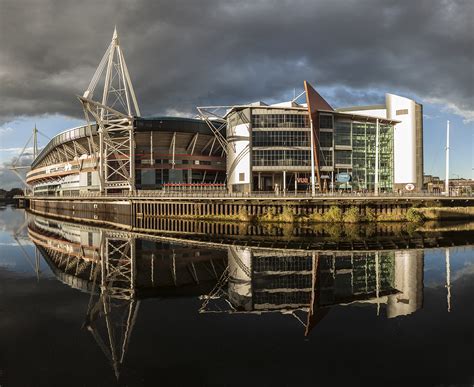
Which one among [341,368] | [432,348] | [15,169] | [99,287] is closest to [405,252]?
[432,348]

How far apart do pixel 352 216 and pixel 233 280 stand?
2971 cm

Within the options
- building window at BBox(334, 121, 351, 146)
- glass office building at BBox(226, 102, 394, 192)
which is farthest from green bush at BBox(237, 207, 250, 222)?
building window at BBox(334, 121, 351, 146)

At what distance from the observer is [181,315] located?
52.9 ft

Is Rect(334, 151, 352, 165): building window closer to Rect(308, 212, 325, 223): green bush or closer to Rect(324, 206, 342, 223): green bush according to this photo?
Rect(324, 206, 342, 223): green bush

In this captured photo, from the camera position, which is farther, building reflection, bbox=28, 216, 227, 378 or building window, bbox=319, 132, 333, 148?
building window, bbox=319, 132, 333, 148

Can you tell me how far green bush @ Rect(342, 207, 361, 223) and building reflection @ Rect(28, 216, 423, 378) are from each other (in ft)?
56.0

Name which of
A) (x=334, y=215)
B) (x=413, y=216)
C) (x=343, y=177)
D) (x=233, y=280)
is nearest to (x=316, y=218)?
(x=334, y=215)

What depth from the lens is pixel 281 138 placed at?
6600 cm

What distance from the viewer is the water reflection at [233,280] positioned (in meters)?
16.4

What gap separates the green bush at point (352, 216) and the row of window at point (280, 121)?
23910 millimetres

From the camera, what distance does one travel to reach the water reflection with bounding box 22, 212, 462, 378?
1641 centimetres

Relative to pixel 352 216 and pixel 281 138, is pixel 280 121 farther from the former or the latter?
pixel 352 216

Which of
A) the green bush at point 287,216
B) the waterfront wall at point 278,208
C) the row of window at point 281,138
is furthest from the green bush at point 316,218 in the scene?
the row of window at point 281,138

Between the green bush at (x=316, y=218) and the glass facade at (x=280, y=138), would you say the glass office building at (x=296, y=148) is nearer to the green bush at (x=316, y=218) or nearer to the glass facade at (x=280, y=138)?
the glass facade at (x=280, y=138)
